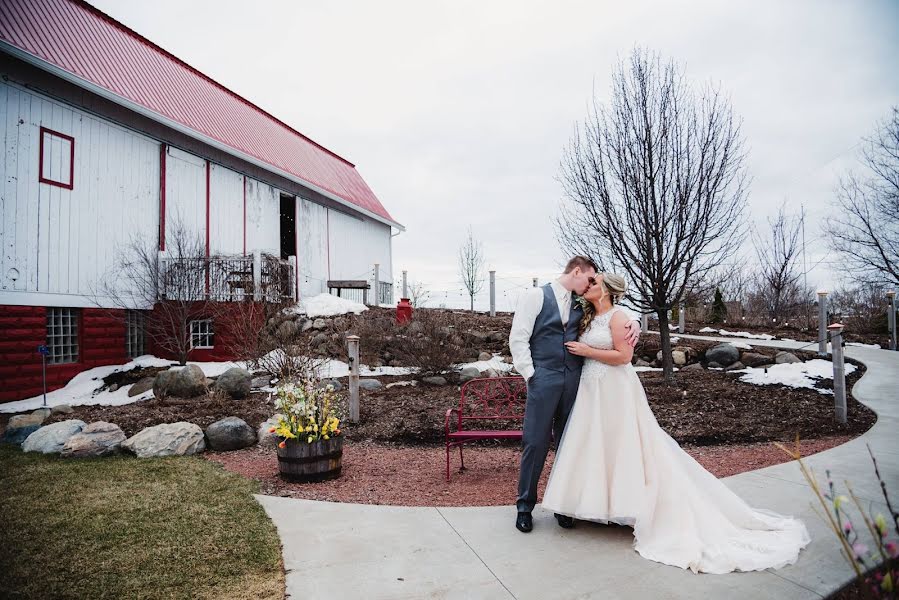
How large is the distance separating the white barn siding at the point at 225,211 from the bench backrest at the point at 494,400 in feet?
29.7

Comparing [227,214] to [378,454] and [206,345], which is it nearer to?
[206,345]

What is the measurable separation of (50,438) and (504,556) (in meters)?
6.32

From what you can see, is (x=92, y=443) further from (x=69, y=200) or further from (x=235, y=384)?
(x=69, y=200)

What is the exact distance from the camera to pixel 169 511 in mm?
4500

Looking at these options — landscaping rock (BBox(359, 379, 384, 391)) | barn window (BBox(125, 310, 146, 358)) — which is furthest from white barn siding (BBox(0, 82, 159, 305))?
landscaping rock (BBox(359, 379, 384, 391))

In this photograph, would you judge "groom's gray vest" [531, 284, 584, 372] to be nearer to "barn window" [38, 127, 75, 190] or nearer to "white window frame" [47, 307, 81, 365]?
"white window frame" [47, 307, 81, 365]

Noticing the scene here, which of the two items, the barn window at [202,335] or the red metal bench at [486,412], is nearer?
the red metal bench at [486,412]

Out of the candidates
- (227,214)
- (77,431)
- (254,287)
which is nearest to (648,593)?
(77,431)

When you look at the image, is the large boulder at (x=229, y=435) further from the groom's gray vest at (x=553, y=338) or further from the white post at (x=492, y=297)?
the white post at (x=492, y=297)

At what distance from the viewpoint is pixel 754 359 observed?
38.9ft

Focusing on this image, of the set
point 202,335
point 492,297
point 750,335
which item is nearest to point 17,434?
point 202,335

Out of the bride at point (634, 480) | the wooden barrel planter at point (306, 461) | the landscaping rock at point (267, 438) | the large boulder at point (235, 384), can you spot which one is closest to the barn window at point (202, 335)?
the large boulder at point (235, 384)

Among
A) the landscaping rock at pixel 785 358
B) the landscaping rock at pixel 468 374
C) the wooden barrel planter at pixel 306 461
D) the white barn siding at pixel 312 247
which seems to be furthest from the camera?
the white barn siding at pixel 312 247

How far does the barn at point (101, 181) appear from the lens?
994 cm
